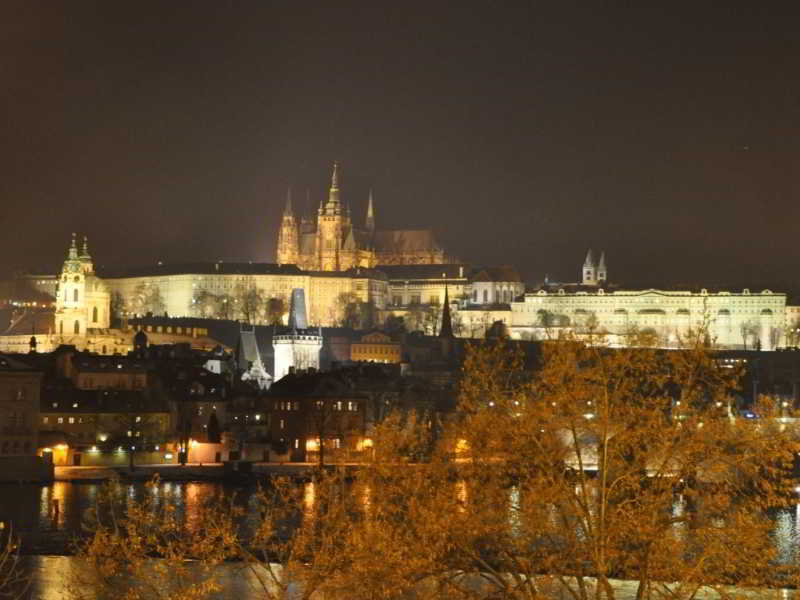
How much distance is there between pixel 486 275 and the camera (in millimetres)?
144375

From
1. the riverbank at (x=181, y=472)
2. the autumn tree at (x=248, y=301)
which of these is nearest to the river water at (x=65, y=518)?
the riverbank at (x=181, y=472)

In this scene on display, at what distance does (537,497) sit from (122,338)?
241 feet

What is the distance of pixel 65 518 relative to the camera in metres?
29.9

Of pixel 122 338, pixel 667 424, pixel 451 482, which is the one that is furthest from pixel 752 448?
pixel 122 338

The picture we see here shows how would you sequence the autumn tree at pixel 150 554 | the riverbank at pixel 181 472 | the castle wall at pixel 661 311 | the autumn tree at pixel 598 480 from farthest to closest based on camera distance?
the castle wall at pixel 661 311, the riverbank at pixel 181 472, the autumn tree at pixel 150 554, the autumn tree at pixel 598 480

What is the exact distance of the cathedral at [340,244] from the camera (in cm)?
15075

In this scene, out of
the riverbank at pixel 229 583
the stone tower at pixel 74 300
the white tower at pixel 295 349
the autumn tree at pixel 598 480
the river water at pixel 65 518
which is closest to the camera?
the autumn tree at pixel 598 480

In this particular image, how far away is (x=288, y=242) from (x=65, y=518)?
124 meters

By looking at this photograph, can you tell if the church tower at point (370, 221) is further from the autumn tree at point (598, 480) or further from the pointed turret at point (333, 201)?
the autumn tree at point (598, 480)

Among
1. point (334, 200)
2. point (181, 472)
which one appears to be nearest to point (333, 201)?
Answer: point (334, 200)

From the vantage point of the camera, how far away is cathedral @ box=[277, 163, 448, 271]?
151m

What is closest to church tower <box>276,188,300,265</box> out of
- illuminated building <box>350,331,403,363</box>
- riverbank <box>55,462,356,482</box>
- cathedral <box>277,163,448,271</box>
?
cathedral <box>277,163,448,271</box>

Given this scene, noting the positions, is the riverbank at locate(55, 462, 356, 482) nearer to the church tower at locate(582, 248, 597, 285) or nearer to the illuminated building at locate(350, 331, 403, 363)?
the illuminated building at locate(350, 331, 403, 363)

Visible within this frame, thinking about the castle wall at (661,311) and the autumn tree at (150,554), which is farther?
the castle wall at (661,311)
